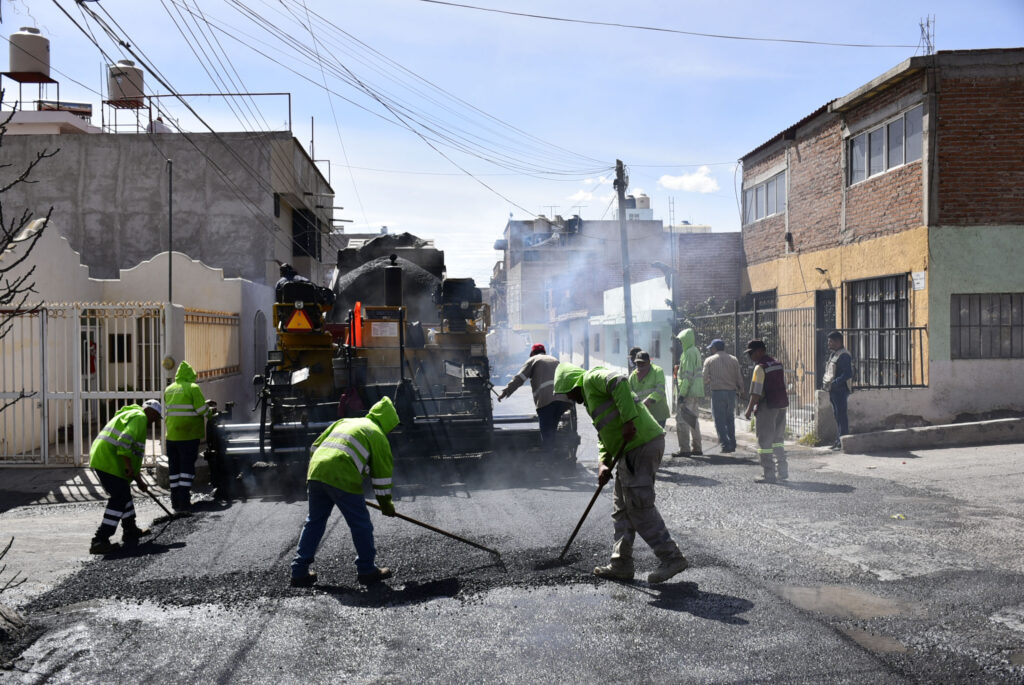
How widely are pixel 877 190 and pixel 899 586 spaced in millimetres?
10606

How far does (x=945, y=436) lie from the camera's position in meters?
11.2

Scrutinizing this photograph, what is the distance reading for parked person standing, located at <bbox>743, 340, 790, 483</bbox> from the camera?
917 cm

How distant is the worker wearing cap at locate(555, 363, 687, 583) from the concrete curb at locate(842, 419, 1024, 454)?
21.4 feet

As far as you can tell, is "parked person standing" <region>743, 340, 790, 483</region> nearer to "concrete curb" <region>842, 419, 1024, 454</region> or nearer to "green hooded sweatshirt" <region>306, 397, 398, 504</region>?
"concrete curb" <region>842, 419, 1024, 454</region>

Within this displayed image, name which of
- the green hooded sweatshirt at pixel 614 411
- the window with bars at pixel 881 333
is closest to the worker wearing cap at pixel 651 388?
the window with bars at pixel 881 333

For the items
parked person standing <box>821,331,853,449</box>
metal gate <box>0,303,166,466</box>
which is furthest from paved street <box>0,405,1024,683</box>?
parked person standing <box>821,331,853,449</box>

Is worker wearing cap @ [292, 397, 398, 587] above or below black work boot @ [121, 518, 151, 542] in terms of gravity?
above

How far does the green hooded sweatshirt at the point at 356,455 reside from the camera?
5605 mm

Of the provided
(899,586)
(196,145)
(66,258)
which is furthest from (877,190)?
(196,145)

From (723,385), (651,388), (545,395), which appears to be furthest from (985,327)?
(545,395)

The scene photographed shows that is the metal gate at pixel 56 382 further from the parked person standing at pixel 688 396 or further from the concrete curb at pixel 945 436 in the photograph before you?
the concrete curb at pixel 945 436

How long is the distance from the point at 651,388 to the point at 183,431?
5.39m

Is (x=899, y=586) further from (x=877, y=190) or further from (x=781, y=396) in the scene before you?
(x=877, y=190)

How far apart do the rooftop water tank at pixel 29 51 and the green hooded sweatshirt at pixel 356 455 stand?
20.4m
